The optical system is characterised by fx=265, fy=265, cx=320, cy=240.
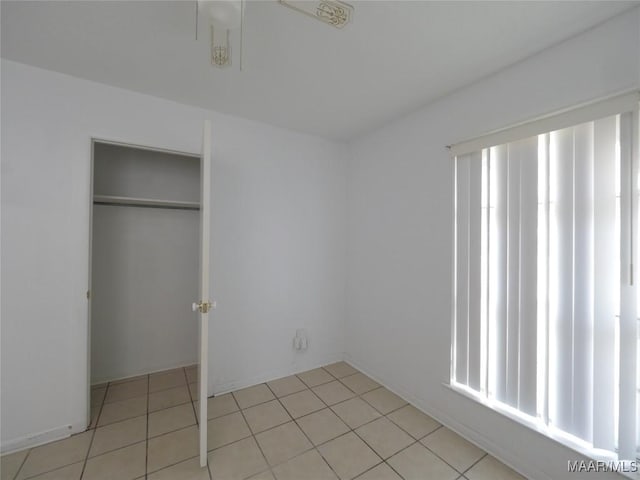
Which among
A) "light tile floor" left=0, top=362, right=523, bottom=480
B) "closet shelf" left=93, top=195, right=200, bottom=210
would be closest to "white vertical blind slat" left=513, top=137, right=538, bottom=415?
"light tile floor" left=0, top=362, right=523, bottom=480

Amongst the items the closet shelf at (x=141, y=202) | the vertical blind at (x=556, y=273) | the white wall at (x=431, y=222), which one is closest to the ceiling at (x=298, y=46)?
the white wall at (x=431, y=222)

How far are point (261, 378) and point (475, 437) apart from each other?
1.80 meters

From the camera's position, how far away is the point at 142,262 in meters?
2.68

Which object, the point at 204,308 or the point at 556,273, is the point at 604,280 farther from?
the point at 204,308

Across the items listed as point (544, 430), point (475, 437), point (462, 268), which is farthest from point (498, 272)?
point (475, 437)

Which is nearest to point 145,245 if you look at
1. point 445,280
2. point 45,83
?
point 45,83

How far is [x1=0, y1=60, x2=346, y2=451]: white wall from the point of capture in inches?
67.9

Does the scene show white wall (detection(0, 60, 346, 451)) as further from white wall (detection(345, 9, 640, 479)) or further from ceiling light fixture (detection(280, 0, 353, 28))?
ceiling light fixture (detection(280, 0, 353, 28))

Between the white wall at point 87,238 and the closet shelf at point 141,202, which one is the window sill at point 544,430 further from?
the closet shelf at point 141,202

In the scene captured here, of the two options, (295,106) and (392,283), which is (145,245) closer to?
(295,106)

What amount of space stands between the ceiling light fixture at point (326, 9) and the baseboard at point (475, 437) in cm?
256

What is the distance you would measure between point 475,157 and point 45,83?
2.98 metres

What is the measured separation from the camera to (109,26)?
140 centimetres

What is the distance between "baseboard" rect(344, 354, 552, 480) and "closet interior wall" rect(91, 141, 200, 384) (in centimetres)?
222
